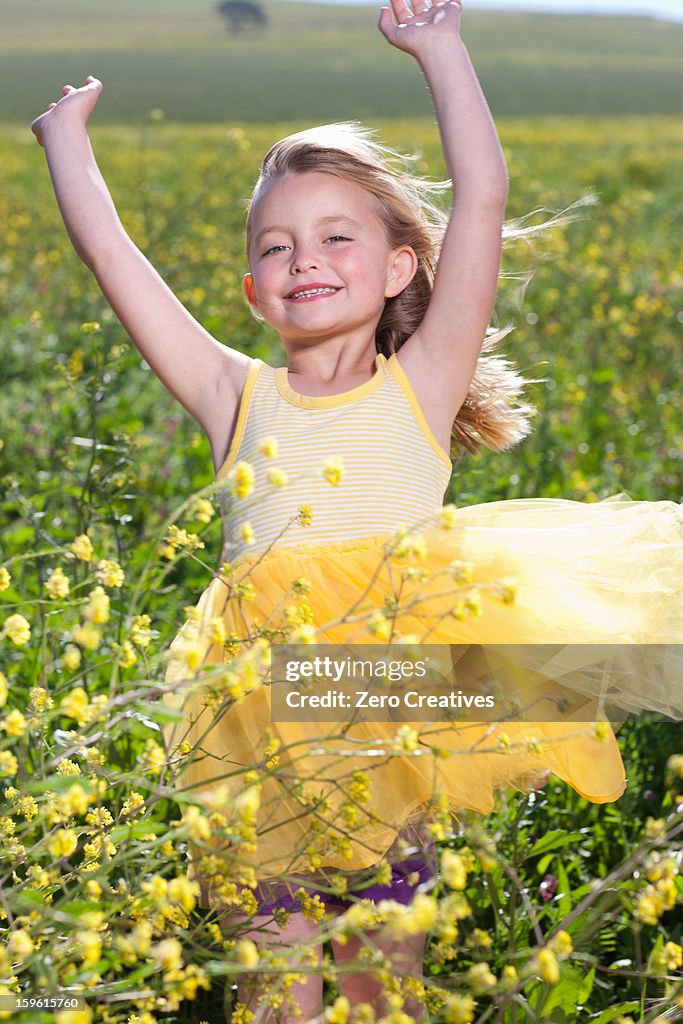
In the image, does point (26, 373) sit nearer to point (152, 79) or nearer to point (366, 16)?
point (152, 79)

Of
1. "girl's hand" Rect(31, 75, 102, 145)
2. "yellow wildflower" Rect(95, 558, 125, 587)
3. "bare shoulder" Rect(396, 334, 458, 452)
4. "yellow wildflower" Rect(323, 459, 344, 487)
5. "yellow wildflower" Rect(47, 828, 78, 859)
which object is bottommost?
"yellow wildflower" Rect(47, 828, 78, 859)

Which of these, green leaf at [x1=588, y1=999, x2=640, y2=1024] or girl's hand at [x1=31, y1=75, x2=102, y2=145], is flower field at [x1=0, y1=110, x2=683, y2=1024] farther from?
girl's hand at [x1=31, y1=75, x2=102, y2=145]

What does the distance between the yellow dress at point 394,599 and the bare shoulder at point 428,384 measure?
0.08ft

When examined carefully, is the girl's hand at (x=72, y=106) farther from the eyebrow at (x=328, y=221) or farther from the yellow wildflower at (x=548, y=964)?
the yellow wildflower at (x=548, y=964)

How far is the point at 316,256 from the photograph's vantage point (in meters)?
2.13

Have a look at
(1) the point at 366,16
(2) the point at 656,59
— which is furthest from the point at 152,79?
(1) the point at 366,16

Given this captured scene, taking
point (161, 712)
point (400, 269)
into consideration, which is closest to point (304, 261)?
point (400, 269)

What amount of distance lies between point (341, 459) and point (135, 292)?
18.8 inches

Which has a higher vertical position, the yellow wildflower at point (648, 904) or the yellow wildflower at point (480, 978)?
the yellow wildflower at point (648, 904)

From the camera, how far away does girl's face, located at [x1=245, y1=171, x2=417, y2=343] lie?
84.3 inches

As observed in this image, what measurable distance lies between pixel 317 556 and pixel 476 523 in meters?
0.34

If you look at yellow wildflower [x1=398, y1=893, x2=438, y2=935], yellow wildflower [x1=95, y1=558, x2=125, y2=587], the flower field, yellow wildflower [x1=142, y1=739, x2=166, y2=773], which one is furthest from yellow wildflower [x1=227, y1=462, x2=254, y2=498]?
yellow wildflower [x1=398, y1=893, x2=438, y2=935]

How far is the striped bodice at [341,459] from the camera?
206cm

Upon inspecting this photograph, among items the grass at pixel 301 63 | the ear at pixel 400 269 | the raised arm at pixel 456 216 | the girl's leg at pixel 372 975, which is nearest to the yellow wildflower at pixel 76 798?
the girl's leg at pixel 372 975
